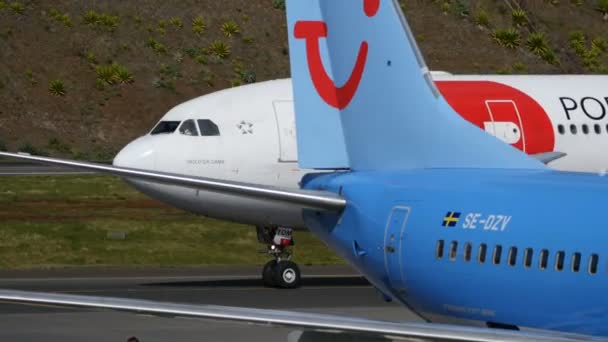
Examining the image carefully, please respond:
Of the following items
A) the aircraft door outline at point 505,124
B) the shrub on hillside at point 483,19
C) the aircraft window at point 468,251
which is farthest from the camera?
the shrub on hillside at point 483,19

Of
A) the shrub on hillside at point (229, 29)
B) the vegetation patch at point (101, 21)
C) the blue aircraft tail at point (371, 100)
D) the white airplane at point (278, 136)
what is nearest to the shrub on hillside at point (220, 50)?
the shrub on hillside at point (229, 29)

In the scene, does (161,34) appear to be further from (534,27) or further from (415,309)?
(415,309)

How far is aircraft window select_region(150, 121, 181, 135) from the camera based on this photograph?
2894 centimetres

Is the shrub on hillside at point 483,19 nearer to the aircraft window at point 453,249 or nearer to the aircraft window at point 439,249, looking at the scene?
the aircraft window at point 439,249

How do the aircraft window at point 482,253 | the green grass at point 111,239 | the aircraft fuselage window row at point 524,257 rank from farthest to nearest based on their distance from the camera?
the green grass at point 111,239 < the aircraft window at point 482,253 < the aircraft fuselage window row at point 524,257

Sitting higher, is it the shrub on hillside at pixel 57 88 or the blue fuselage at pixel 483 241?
the blue fuselage at pixel 483 241

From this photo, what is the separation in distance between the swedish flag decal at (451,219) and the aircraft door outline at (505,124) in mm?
12508

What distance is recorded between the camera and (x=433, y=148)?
651 inches

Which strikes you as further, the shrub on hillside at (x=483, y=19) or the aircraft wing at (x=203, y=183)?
the shrub on hillside at (x=483, y=19)

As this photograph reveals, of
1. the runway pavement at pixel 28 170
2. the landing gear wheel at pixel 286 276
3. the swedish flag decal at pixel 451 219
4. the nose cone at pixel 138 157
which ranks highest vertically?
the swedish flag decal at pixel 451 219

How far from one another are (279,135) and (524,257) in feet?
48.1

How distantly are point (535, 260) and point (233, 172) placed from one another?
1490cm

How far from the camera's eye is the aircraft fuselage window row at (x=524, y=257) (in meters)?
12.9

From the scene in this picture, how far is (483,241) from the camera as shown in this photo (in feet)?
47.3
